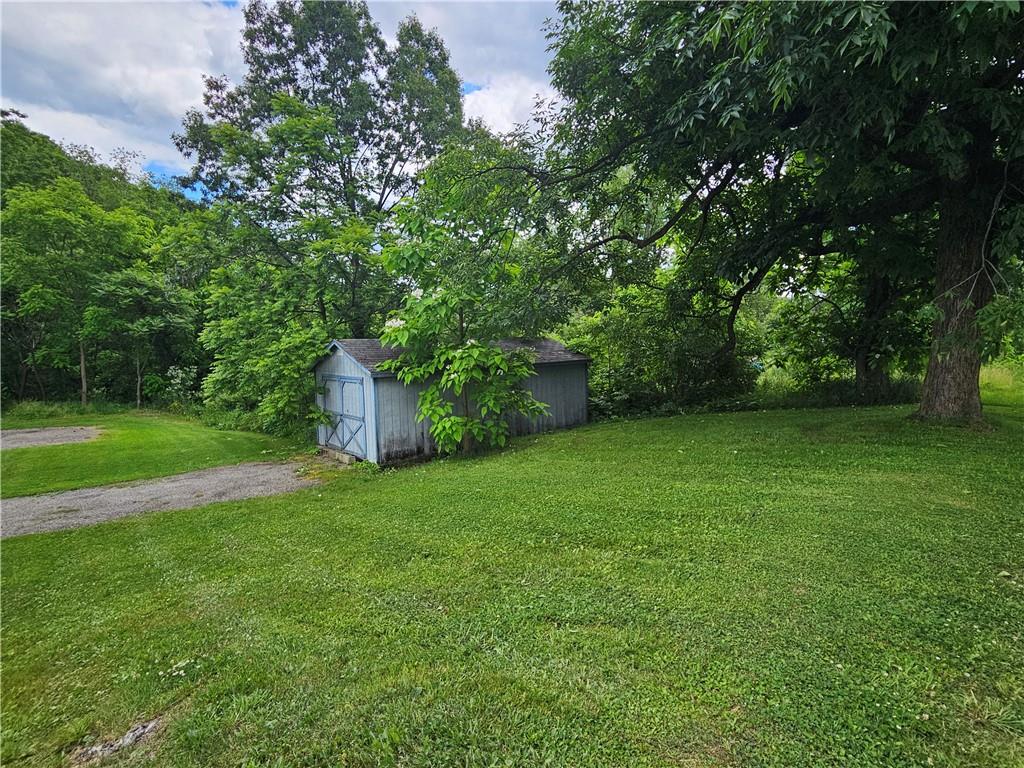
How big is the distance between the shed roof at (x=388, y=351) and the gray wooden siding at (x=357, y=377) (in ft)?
0.45

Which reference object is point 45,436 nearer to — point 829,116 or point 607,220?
point 607,220

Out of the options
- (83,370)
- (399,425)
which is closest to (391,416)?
(399,425)

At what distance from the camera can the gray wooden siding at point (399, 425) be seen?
800cm

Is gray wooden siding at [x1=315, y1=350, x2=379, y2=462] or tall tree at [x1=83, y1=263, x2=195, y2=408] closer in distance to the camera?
Answer: gray wooden siding at [x1=315, y1=350, x2=379, y2=462]

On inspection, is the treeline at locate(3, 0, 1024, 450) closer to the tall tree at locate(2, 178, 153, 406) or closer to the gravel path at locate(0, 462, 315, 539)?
the tall tree at locate(2, 178, 153, 406)

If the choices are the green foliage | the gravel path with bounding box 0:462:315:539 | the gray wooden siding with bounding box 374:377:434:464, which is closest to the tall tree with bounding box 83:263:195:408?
the gravel path with bounding box 0:462:315:539

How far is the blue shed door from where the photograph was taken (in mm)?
8375

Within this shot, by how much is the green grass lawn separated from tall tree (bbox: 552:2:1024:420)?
8.43 meters

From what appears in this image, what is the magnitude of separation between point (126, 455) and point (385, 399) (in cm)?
575

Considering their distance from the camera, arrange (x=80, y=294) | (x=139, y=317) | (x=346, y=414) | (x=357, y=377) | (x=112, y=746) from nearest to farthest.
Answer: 1. (x=112, y=746)
2. (x=357, y=377)
3. (x=346, y=414)
4. (x=80, y=294)
5. (x=139, y=317)

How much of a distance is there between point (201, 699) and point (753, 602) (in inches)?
112

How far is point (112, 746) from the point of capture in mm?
1901

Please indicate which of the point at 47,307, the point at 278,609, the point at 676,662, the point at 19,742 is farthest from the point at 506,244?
the point at 47,307

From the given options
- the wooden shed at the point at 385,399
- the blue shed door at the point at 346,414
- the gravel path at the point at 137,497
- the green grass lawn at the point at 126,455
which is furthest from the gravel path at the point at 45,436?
the blue shed door at the point at 346,414
